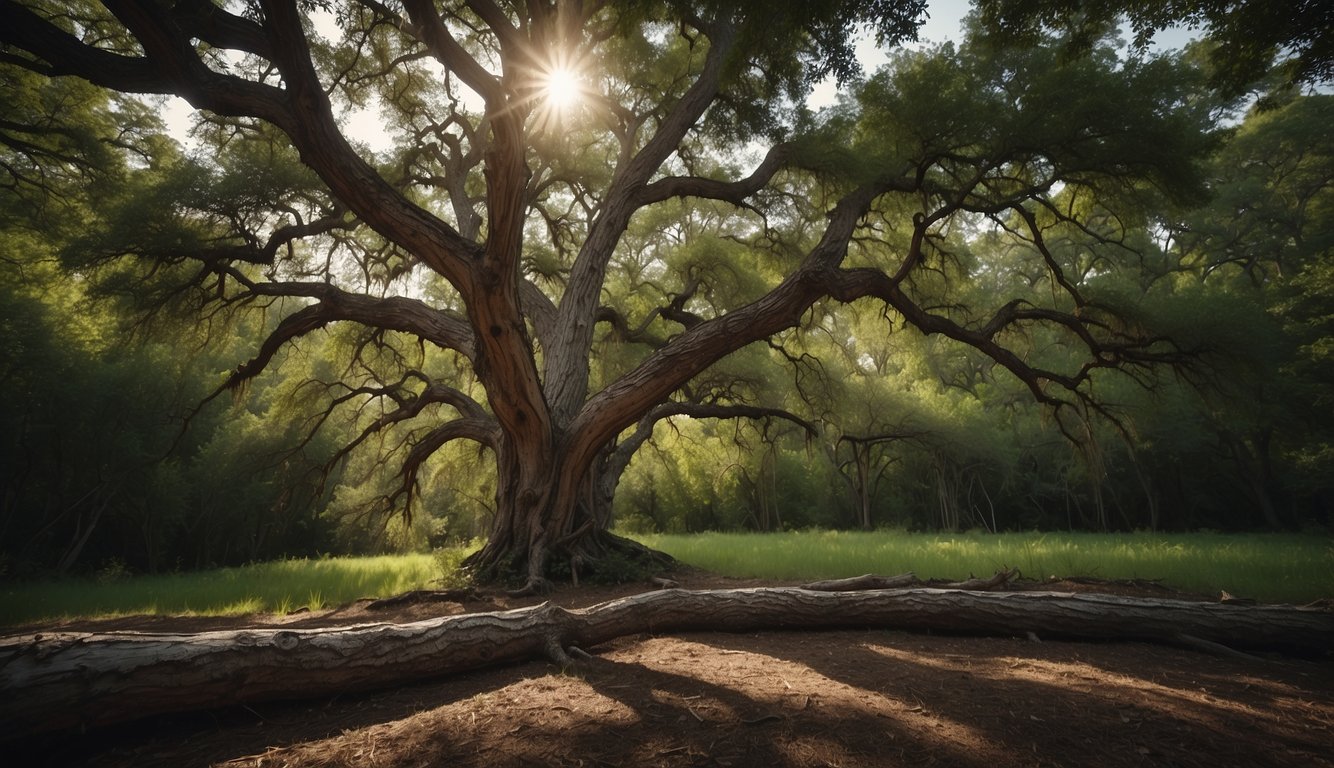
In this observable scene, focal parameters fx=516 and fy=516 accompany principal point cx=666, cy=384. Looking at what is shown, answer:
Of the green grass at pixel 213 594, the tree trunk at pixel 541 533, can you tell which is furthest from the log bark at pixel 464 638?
the green grass at pixel 213 594

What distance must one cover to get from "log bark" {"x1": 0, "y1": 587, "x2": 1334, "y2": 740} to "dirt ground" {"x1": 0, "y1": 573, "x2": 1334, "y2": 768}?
6.3 inches

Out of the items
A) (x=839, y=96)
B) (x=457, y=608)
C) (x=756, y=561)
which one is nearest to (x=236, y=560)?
(x=457, y=608)

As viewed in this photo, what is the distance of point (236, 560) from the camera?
19359 mm

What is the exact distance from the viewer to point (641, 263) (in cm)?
1494

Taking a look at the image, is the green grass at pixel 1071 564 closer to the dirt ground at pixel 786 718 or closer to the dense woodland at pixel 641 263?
the dense woodland at pixel 641 263

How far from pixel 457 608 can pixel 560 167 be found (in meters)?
8.67

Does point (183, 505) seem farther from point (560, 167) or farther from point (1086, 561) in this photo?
point (1086, 561)

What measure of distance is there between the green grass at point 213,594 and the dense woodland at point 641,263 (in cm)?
129

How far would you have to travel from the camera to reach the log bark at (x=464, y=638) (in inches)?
91.0

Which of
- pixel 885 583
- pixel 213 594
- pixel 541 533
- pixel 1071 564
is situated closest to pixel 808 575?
pixel 885 583

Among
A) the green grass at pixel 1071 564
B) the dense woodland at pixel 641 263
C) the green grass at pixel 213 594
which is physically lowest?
the green grass at pixel 213 594

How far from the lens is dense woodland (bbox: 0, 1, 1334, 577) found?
21.8 ft

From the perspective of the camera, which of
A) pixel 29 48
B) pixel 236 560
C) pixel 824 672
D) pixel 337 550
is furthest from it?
pixel 337 550

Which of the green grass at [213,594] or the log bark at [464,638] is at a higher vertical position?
the log bark at [464,638]
